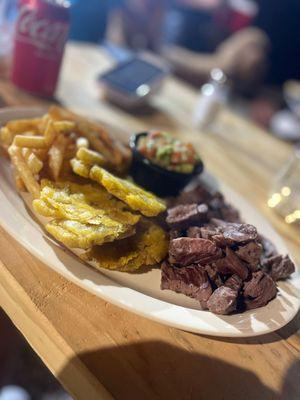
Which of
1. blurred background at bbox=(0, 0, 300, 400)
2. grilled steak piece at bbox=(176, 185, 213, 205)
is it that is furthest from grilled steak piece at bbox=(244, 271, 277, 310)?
blurred background at bbox=(0, 0, 300, 400)

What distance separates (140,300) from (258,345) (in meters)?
0.46

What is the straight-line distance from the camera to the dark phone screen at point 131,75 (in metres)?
2.81

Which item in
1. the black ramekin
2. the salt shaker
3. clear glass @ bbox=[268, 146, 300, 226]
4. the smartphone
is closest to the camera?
the black ramekin

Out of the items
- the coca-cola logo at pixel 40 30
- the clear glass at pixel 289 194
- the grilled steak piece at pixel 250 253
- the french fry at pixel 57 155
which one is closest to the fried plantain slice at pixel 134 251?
the grilled steak piece at pixel 250 253

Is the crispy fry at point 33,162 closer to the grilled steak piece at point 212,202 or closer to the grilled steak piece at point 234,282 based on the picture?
the grilled steak piece at point 212,202

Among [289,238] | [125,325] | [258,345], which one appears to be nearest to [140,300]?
[125,325]

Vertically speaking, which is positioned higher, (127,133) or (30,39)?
(30,39)

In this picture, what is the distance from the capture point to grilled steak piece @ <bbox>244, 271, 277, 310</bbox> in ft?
4.42

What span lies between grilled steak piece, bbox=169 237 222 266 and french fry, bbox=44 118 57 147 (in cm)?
67

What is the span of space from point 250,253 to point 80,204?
64 centimetres

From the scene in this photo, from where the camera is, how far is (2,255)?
128cm

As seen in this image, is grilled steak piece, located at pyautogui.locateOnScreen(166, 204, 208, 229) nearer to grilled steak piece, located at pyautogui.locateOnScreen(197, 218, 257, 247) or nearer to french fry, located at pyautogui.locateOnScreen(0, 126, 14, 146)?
grilled steak piece, located at pyautogui.locateOnScreen(197, 218, 257, 247)

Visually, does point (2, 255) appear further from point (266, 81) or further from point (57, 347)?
point (266, 81)

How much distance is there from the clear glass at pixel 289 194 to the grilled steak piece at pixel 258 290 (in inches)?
41.0
